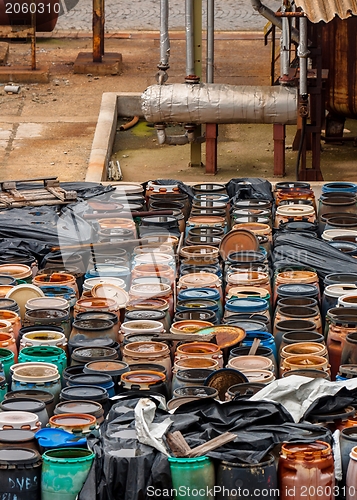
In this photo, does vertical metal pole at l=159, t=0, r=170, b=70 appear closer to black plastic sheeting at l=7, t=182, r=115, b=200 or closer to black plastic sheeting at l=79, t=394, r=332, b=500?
black plastic sheeting at l=7, t=182, r=115, b=200

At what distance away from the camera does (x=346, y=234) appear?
13398 millimetres

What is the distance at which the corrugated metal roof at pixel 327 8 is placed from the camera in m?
15.5

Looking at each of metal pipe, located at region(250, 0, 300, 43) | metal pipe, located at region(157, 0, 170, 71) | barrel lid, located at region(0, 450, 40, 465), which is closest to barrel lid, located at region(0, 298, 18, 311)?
barrel lid, located at region(0, 450, 40, 465)

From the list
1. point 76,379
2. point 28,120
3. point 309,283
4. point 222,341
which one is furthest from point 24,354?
point 28,120

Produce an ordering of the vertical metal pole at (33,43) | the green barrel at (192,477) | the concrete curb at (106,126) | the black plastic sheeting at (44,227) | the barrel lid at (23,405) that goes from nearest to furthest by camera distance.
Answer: the green barrel at (192,477), the barrel lid at (23,405), the black plastic sheeting at (44,227), the concrete curb at (106,126), the vertical metal pole at (33,43)

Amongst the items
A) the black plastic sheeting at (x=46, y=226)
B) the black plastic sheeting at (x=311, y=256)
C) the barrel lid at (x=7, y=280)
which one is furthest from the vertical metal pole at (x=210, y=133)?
the barrel lid at (x=7, y=280)

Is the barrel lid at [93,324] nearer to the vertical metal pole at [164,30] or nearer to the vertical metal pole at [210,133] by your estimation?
the vertical metal pole at [210,133]

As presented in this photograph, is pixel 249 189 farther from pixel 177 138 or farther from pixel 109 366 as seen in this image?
pixel 109 366

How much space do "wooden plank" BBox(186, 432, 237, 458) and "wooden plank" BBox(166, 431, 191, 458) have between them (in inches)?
1.6

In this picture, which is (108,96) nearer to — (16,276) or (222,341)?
(16,276)

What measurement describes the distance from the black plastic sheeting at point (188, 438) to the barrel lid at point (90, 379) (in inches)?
19.2

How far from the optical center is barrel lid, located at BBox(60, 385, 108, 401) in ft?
29.0

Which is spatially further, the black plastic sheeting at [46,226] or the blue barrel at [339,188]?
the blue barrel at [339,188]

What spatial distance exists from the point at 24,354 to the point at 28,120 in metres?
12.7
